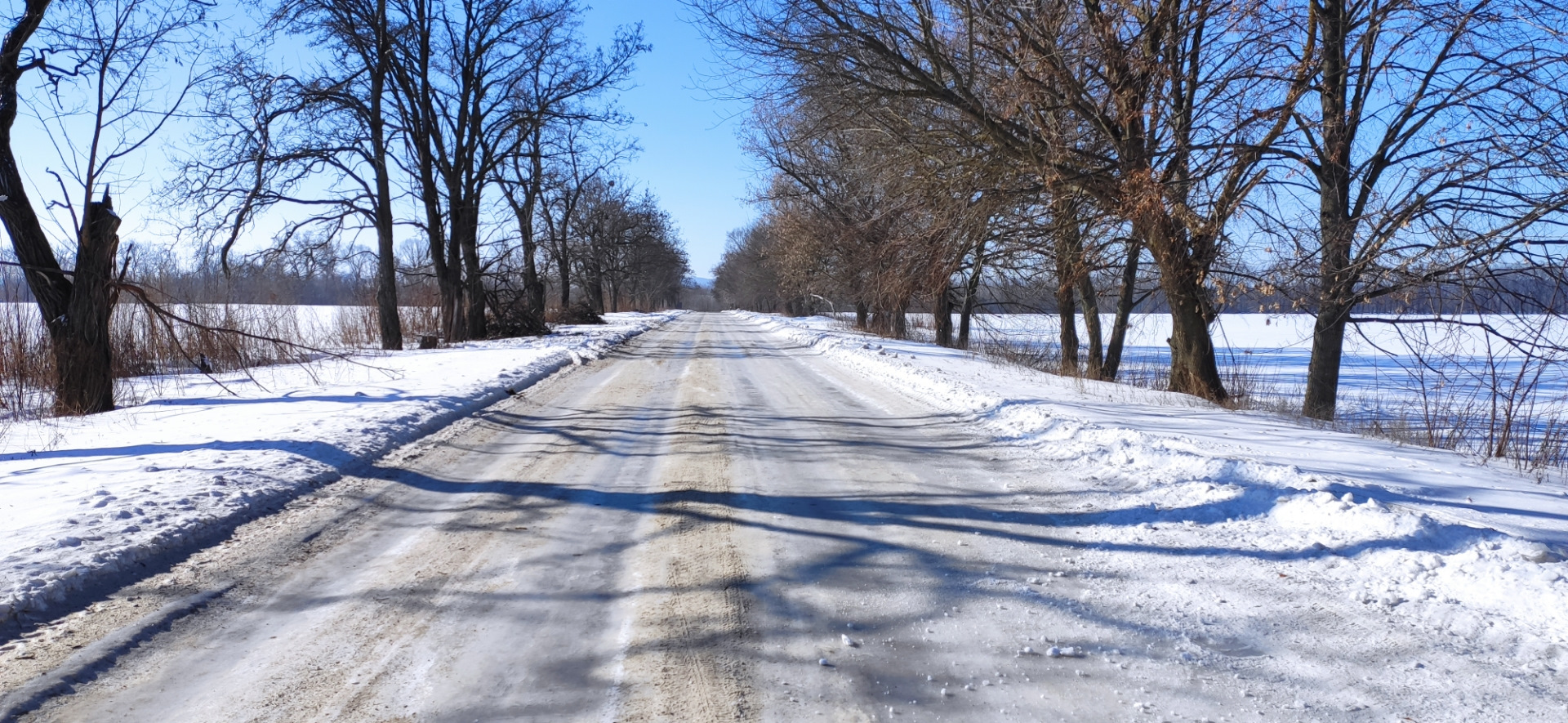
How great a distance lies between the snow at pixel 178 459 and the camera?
4305 millimetres

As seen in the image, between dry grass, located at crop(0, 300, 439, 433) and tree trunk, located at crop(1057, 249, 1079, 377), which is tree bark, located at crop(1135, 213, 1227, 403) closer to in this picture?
tree trunk, located at crop(1057, 249, 1079, 377)

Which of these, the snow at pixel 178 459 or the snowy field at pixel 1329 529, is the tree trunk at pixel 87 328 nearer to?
the snow at pixel 178 459

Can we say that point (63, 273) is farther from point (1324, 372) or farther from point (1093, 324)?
point (1093, 324)

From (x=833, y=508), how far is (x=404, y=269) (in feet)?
77.7

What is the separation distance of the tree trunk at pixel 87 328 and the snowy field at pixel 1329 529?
1061 centimetres

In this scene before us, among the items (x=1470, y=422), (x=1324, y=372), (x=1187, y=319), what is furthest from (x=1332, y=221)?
(x=1324, y=372)

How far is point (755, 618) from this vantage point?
3697mm

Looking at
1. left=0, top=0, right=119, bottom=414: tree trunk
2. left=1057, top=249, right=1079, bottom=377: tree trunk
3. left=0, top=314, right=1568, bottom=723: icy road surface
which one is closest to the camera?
left=0, top=314, right=1568, bottom=723: icy road surface

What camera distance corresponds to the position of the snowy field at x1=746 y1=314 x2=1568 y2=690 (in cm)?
355

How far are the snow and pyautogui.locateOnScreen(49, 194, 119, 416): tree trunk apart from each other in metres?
0.45

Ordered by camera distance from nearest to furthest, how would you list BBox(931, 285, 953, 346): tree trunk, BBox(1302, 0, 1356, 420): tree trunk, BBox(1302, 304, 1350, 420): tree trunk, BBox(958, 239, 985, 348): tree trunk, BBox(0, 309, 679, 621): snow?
BBox(0, 309, 679, 621): snow → BBox(1302, 0, 1356, 420): tree trunk → BBox(1302, 304, 1350, 420): tree trunk → BBox(958, 239, 985, 348): tree trunk → BBox(931, 285, 953, 346): tree trunk

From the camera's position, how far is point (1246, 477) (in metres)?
5.80

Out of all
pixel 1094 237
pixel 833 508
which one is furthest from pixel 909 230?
pixel 833 508

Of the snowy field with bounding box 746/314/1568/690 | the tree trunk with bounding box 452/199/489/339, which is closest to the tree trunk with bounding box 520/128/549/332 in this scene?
the tree trunk with bounding box 452/199/489/339
